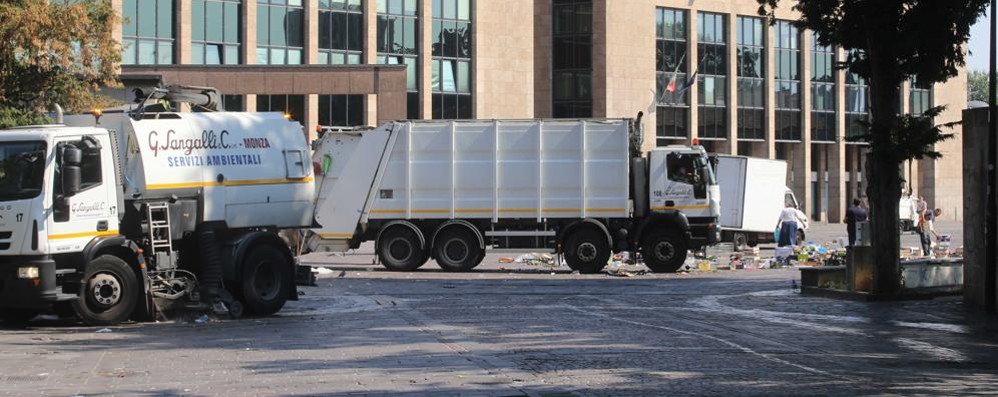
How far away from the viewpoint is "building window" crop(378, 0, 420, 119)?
205ft

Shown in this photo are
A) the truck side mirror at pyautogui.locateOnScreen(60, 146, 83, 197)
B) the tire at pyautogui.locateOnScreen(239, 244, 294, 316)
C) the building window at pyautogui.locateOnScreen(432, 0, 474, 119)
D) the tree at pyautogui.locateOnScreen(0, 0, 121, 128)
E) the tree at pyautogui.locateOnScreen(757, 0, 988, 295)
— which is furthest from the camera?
the building window at pyautogui.locateOnScreen(432, 0, 474, 119)

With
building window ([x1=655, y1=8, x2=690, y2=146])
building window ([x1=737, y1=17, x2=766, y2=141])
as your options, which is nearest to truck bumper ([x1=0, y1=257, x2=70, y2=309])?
building window ([x1=655, y1=8, x2=690, y2=146])

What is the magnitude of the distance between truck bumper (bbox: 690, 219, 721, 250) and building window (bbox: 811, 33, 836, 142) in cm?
5048

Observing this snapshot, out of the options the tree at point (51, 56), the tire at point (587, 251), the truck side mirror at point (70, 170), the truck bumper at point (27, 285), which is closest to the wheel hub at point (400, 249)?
the tire at point (587, 251)

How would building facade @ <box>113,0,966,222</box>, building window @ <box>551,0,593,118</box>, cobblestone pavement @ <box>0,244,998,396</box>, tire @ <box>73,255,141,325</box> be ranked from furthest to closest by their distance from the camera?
1. building window @ <box>551,0,593,118</box>
2. building facade @ <box>113,0,966,222</box>
3. tire @ <box>73,255,141,325</box>
4. cobblestone pavement @ <box>0,244,998,396</box>

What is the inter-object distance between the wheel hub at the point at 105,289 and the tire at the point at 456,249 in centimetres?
1375

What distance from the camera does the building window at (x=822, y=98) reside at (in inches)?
3076

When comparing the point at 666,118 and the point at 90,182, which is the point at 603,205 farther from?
the point at 666,118

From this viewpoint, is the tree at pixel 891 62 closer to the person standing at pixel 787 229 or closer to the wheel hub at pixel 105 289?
the wheel hub at pixel 105 289

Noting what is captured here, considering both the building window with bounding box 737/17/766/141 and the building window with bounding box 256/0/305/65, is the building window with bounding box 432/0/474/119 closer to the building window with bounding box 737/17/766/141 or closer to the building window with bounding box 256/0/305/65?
the building window with bounding box 256/0/305/65

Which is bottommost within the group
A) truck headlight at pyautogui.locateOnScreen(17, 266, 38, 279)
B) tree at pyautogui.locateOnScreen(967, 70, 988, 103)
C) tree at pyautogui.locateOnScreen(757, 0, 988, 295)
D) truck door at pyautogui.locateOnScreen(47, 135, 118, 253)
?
truck headlight at pyautogui.locateOnScreen(17, 266, 38, 279)

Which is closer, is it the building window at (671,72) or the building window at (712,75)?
the building window at (671,72)

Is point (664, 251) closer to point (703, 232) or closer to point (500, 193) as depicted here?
point (703, 232)

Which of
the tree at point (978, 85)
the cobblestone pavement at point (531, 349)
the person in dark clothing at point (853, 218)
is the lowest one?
the cobblestone pavement at point (531, 349)
